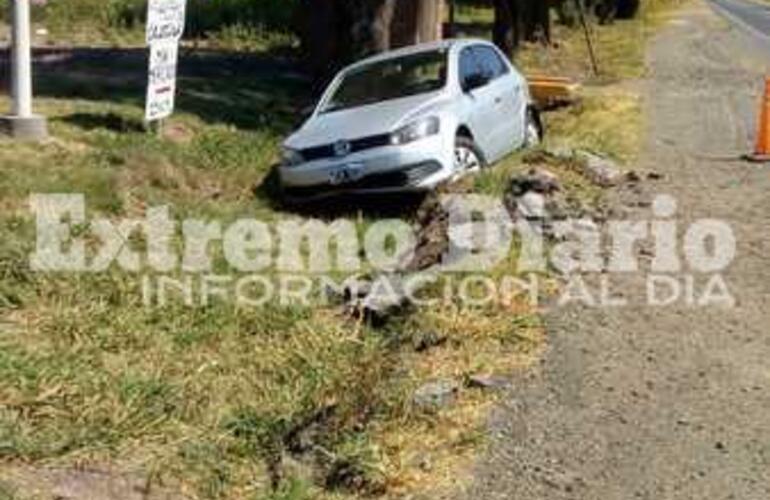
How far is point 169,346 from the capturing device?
8562mm

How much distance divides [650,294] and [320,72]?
10407 mm

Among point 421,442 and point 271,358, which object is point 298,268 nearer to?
point 271,358

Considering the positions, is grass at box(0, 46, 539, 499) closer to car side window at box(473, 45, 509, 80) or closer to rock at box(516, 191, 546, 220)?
rock at box(516, 191, 546, 220)

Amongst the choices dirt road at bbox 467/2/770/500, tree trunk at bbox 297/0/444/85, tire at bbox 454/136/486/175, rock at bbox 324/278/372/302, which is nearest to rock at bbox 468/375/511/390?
dirt road at bbox 467/2/770/500

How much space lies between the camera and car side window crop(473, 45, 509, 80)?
1522 cm

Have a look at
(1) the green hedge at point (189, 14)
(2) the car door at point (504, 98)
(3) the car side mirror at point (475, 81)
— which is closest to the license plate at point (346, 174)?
(3) the car side mirror at point (475, 81)

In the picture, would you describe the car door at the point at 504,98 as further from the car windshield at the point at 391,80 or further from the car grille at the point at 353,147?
the car grille at the point at 353,147

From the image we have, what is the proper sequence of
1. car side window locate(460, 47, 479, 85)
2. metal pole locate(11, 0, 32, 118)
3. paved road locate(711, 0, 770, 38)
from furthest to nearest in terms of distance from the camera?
paved road locate(711, 0, 770, 38), car side window locate(460, 47, 479, 85), metal pole locate(11, 0, 32, 118)

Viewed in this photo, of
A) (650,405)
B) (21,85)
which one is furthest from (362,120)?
(650,405)

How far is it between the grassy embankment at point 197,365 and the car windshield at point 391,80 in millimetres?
1615

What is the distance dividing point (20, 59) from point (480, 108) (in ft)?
15.0

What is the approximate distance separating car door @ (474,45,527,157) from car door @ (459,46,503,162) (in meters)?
0.02

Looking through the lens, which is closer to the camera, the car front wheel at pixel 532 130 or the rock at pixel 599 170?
the rock at pixel 599 170

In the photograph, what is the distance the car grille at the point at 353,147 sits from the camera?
511 inches
